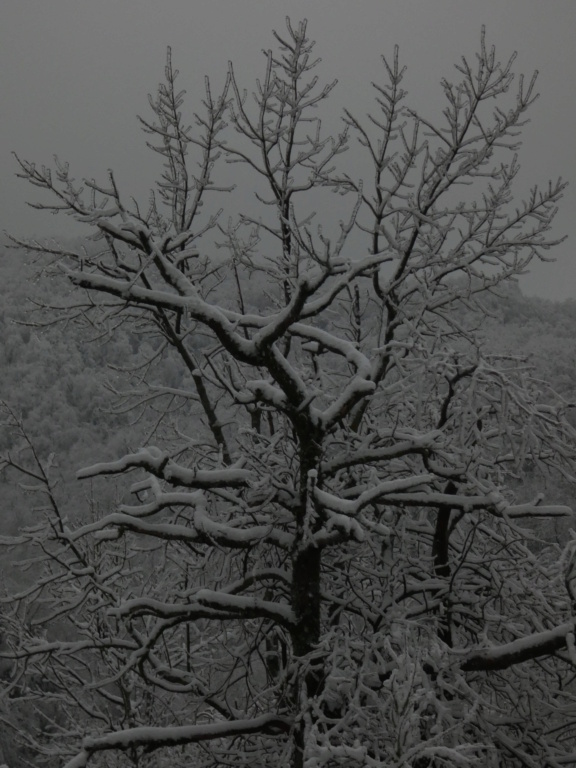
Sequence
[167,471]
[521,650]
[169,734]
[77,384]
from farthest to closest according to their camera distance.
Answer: [77,384] < [169,734] < [167,471] < [521,650]

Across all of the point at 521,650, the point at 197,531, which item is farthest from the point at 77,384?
the point at 521,650

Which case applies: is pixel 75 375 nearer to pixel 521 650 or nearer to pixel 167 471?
pixel 167 471

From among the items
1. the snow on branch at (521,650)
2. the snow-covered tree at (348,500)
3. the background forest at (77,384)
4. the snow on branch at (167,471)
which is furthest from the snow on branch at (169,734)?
the background forest at (77,384)

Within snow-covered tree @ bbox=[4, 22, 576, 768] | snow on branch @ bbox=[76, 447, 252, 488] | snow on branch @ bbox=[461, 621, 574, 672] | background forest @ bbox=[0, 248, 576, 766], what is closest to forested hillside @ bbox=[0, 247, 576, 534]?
background forest @ bbox=[0, 248, 576, 766]

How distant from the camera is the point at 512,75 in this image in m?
5.64

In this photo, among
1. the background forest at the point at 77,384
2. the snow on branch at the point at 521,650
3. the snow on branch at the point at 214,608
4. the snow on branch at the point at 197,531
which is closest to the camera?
the snow on branch at the point at 521,650

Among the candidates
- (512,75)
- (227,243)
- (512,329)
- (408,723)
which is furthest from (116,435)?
(408,723)

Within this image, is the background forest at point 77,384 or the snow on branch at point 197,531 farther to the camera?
the background forest at point 77,384

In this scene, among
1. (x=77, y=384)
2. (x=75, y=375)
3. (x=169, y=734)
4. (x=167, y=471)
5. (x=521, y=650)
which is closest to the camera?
(x=521, y=650)

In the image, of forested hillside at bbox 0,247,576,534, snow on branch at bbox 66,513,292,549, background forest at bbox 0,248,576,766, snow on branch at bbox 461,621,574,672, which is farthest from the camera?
forested hillside at bbox 0,247,576,534

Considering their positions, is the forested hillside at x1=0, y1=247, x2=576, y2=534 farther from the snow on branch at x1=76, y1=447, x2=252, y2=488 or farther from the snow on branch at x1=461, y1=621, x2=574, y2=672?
the snow on branch at x1=461, y1=621, x2=574, y2=672

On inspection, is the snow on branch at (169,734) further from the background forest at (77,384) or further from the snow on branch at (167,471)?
the background forest at (77,384)

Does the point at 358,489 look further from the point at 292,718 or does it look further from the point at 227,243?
the point at 227,243

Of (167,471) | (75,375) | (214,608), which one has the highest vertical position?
(75,375)
